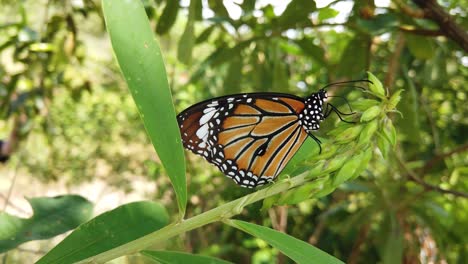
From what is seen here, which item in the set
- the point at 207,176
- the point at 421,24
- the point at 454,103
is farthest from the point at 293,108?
the point at 207,176

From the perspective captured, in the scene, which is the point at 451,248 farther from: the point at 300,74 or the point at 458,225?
the point at 300,74

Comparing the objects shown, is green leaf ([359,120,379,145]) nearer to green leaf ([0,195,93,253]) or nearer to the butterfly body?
the butterfly body

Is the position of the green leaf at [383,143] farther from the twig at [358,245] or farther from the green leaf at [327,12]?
the twig at [358,245]

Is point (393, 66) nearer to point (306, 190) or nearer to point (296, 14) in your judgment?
point (296, 14)

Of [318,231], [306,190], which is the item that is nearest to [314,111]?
[306,190]

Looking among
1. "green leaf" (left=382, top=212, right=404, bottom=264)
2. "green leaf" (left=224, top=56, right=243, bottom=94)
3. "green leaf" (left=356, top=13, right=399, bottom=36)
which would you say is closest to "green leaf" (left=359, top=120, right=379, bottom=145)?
"green leaf" (left=356, top=13, right=399, bottom=36)

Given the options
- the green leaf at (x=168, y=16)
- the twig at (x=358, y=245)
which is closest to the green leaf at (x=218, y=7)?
the green leaf at (x=168, y=16)
